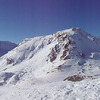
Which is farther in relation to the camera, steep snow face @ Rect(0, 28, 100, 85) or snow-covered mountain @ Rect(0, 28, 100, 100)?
steep snow face @ Rect(0, 28, 100, 85)

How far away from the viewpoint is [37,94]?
14148 mm

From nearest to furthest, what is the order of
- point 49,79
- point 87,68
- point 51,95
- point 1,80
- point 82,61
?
point 51,95, point 49,79, point 87,68, point 82,61, point 1,80

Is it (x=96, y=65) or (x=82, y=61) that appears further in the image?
(x=82, y=61)

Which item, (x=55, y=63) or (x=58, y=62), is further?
(x=55, y=63)

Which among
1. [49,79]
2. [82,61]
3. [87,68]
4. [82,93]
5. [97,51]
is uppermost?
[97,51]

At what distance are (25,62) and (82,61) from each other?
61.8 ft

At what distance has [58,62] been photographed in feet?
141

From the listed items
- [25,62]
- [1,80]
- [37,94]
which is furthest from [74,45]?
[37,94]

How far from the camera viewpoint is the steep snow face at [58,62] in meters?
36.1

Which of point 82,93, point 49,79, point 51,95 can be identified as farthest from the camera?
point 49,79

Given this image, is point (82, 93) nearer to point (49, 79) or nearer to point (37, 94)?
point (37, 94)

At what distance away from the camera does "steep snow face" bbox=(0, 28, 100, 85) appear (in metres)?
36.1

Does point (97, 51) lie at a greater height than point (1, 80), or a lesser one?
greater

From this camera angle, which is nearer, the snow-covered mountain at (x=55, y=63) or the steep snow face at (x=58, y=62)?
the snow-covered mountain at (x=55, y=63)
